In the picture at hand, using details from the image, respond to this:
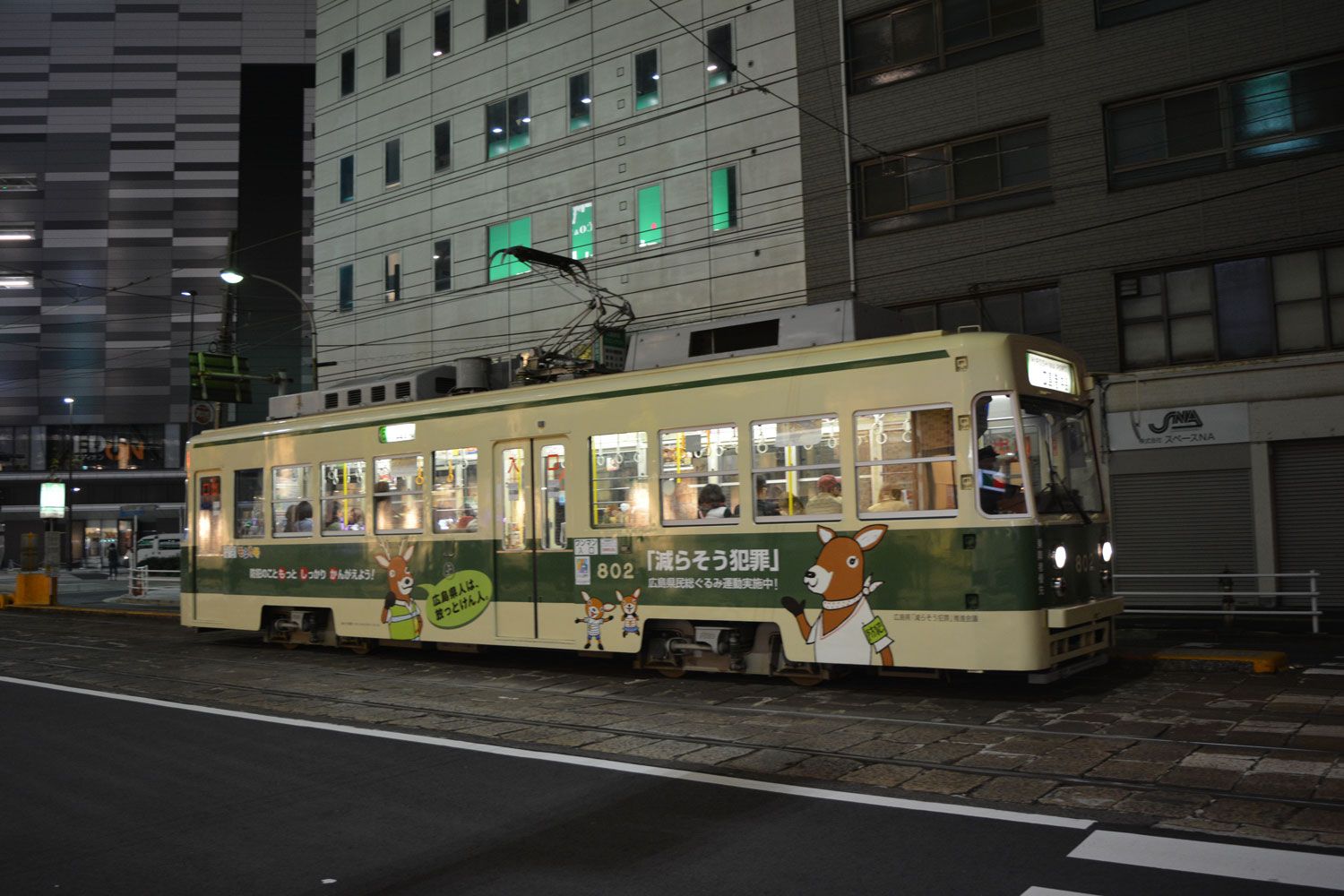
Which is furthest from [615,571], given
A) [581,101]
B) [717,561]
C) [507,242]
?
[581,101]

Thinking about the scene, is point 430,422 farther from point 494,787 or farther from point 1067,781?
point 1067,781

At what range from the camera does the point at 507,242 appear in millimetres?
26641

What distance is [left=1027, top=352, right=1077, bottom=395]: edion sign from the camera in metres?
9.48

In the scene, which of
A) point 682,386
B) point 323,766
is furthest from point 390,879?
point 682,386

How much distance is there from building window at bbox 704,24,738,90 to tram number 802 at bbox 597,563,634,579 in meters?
14.5

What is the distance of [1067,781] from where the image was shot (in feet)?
21.3

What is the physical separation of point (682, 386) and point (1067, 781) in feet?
19.1

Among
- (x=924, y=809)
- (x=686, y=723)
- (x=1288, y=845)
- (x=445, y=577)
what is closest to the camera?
(x=1288, y=845)

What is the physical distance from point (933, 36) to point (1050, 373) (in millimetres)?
12943

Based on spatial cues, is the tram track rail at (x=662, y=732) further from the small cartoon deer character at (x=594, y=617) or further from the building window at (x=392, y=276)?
the building window at (x=392, y=276)

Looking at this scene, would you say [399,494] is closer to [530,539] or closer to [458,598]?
[458,598]

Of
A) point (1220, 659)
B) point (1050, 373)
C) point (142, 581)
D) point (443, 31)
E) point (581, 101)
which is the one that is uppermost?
point (443, 31)

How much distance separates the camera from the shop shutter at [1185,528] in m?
17.5

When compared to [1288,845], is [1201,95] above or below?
above
